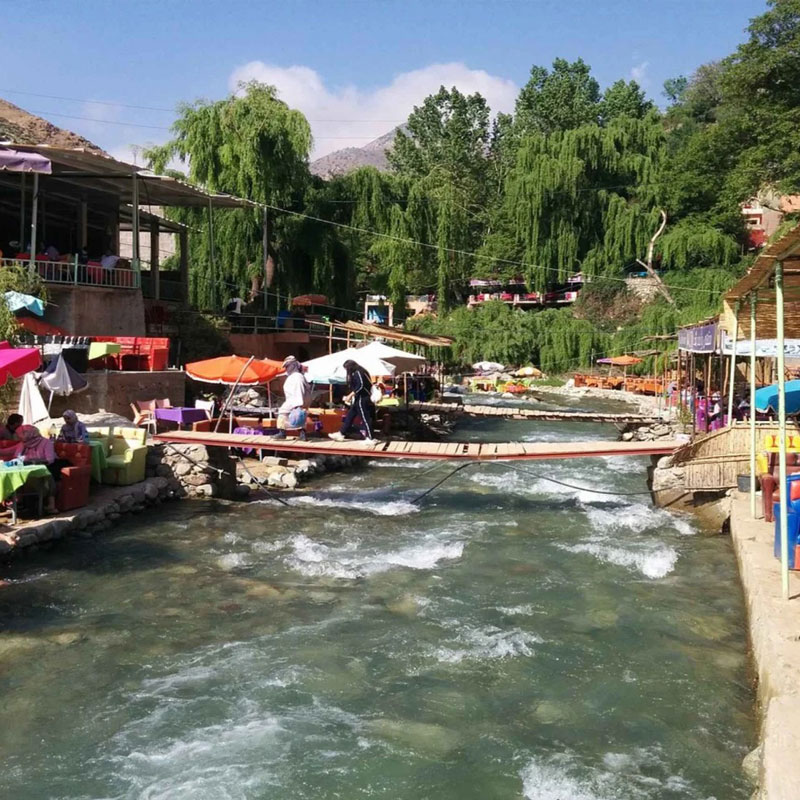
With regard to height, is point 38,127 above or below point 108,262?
above

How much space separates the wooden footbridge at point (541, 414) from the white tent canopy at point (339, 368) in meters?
4.12

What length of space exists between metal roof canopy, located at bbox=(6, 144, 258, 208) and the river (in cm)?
912

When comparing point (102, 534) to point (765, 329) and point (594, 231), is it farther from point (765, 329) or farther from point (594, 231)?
point (594, 231)

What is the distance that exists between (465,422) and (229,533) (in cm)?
1336

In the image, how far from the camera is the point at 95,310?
1670cm

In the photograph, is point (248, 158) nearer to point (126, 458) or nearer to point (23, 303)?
point (23, 303)

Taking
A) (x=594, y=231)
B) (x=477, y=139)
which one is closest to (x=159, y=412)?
(x=594, y=231)

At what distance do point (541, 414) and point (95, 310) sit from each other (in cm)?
1245

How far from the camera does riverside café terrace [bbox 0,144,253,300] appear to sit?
15906 millimetres

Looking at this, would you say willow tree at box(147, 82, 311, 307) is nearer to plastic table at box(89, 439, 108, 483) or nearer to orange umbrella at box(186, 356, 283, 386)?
orange umbrella at box(186, 356, 283, 386)

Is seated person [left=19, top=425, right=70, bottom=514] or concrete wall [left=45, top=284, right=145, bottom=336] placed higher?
concrete wall [left=45, top=284, right=145, bottom=336]

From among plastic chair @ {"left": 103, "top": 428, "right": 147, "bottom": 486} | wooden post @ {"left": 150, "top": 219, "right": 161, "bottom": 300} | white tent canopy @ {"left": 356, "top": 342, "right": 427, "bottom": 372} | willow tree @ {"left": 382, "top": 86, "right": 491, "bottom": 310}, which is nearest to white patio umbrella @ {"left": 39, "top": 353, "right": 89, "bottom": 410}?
plastic chair @ {"left": 103, "top": 428, "right": 147, "bottom": 486}

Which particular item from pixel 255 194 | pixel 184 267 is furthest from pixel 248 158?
pixel 184 267

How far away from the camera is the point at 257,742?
4.89 meters
